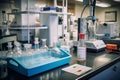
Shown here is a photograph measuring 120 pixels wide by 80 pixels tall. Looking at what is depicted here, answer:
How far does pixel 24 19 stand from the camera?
260cm

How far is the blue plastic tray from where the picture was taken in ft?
A: 2.69

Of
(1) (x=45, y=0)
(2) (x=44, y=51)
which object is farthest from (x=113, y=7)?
(2) (x=44, y=51)

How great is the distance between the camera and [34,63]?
2.98ft

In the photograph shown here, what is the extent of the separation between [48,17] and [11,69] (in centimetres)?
132

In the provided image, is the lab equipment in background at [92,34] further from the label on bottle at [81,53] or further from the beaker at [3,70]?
the beaker at [3,70]

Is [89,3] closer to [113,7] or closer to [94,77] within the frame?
[94,77]

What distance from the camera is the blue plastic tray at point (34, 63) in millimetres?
820

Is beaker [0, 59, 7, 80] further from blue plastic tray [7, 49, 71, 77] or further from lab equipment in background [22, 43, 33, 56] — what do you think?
lab equipment in background [22, 43, 33, 56]

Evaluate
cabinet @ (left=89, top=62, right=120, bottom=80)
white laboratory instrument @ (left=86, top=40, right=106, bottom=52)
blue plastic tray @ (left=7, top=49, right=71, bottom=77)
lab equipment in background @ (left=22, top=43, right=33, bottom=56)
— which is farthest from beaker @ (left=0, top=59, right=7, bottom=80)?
white laboratory instrument @ (left=86, top=40, right=106, bottom=52)

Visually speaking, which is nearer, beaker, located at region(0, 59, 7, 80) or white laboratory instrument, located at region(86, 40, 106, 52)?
beaker, located at region(0, 59, 7, 80)

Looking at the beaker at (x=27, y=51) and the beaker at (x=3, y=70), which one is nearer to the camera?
the beaker at (x=3, y=70)

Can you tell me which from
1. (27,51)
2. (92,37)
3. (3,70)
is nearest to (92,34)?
(92,37)

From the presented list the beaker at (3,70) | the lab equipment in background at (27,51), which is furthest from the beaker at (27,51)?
the beaker at (3,70)

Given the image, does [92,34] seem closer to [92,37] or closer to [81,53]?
[92,37]
